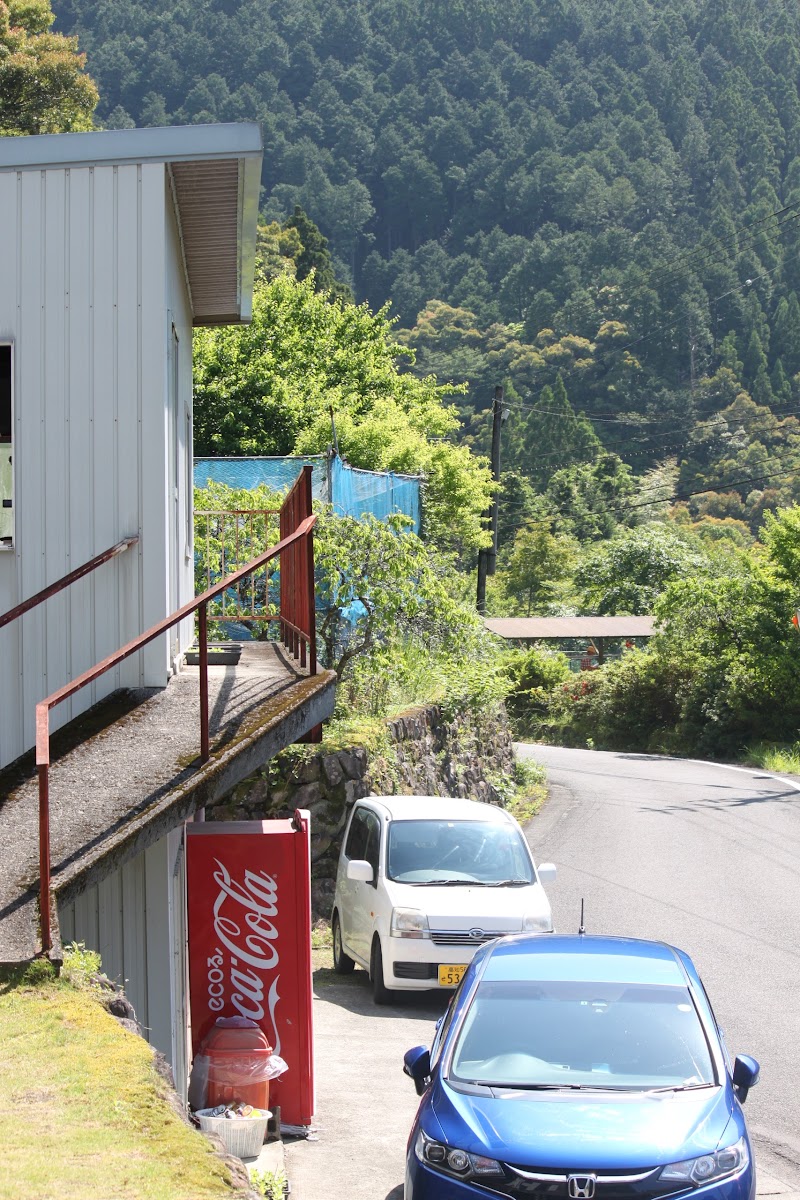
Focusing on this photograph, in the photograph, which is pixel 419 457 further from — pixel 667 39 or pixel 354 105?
pixel 667 39

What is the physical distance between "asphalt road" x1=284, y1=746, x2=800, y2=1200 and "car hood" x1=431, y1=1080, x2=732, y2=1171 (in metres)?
1.48

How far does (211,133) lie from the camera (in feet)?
27.1

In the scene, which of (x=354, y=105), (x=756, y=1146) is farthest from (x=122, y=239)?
(x=354, y=105)

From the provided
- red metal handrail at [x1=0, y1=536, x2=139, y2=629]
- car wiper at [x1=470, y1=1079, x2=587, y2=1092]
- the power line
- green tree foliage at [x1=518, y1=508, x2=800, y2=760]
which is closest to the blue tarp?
red metal handrail at [x1=0, y1=536, x2=139, y2=629]

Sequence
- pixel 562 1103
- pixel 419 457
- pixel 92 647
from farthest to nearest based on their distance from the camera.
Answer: pixel 419 457 < pixel 92 647 < pixel 562 1103

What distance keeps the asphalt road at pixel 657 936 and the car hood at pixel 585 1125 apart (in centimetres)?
148

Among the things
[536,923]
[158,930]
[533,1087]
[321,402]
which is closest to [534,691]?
[321,402]

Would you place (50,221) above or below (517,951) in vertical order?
above

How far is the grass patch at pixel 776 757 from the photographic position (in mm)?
33719

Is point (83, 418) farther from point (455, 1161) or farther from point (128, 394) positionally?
point (455, 1161)

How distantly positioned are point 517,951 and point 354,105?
168872 millimetres

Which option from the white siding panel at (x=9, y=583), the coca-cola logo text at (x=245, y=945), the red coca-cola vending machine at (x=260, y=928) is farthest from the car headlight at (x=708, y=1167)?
the white siding panel at (x=9, y=583)

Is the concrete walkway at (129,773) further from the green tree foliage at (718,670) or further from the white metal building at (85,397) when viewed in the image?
the green tree foliage at (718,670)

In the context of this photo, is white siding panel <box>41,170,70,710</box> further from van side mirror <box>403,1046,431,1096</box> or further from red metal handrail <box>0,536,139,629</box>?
van side mirror <box>403,1046,431,1096</box>
